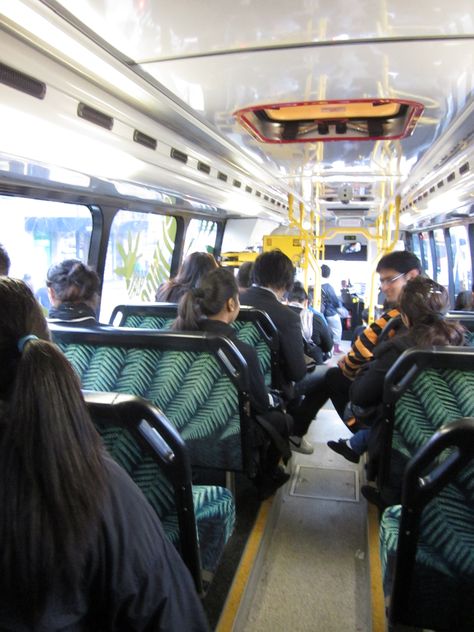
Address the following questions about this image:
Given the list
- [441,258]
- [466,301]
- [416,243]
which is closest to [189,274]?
[466,301]

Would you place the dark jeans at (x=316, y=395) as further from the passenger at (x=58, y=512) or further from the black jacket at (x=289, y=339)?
the passenger at (x=58, y=512)

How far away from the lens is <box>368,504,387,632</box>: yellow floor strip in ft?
7.99

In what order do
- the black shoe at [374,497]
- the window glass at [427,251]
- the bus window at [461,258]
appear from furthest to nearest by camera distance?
the window glass at [427,251] < the bus window at [461,258] < the black shoe at [374,497]

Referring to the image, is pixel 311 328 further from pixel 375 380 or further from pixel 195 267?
pixel 375 380

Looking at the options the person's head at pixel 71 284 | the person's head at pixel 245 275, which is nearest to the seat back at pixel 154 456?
the person's head at pixel 71 284

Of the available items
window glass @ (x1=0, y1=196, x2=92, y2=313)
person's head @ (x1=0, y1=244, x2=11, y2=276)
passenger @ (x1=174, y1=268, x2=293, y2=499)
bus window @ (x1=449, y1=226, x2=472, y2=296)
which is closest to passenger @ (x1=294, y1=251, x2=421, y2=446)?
passenger @ (x1=174, y1=268, x2=293, y2=499)

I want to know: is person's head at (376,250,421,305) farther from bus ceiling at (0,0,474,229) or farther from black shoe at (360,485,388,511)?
black shoe at (360,485,388,511)

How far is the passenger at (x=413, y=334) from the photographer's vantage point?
8.71ft

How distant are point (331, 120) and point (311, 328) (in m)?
3.01

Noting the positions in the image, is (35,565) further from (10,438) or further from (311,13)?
(311,13)

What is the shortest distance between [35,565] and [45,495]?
0.14 meters

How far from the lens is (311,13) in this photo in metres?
1.88

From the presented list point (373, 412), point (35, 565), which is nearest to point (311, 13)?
point (35, 565)

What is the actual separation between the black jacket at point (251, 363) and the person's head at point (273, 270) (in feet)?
4.28
